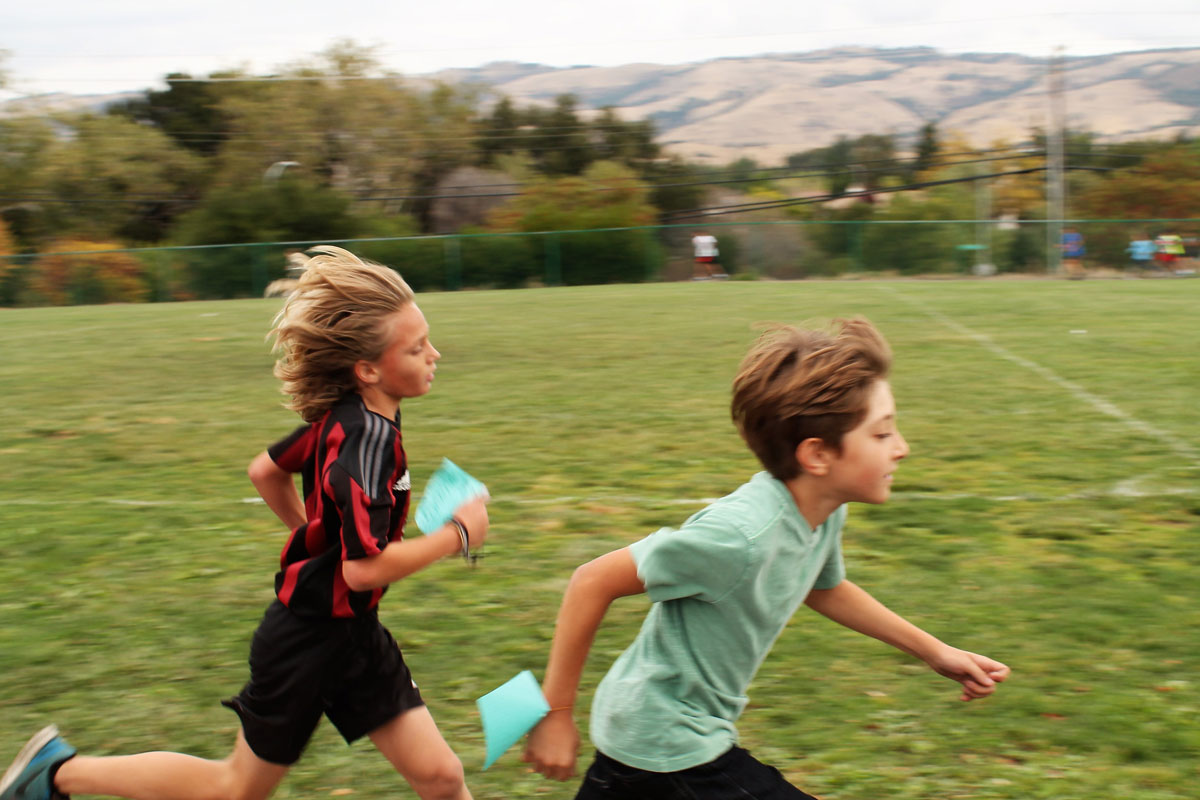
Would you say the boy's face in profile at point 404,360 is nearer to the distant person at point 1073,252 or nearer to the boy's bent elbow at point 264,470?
the boy's bent elbow at point 264,470

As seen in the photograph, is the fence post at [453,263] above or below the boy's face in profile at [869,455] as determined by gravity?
below

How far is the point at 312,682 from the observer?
2.63 meters

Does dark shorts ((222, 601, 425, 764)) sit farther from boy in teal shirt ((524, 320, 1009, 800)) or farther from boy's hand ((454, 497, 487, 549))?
boy in teal shirt ((524, 320, 1009, 800))

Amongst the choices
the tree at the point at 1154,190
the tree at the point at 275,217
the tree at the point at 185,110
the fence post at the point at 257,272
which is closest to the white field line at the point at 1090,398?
the fence post at the point at 257,272

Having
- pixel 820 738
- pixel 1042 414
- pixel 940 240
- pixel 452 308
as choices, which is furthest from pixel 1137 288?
pixel 820 738

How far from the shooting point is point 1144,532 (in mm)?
5660

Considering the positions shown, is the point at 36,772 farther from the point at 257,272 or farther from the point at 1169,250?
the point at 1169,250

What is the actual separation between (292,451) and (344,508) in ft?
1.52

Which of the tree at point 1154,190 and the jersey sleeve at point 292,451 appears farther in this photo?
the tree at point 1154,190

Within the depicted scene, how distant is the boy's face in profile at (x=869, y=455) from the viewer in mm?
2203

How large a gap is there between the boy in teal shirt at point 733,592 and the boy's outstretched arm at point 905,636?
28 centimetres

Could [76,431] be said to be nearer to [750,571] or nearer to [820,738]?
[820,738]

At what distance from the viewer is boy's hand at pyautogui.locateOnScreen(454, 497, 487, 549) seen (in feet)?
8.23

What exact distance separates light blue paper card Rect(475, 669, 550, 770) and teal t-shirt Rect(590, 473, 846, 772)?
0.46 feet
